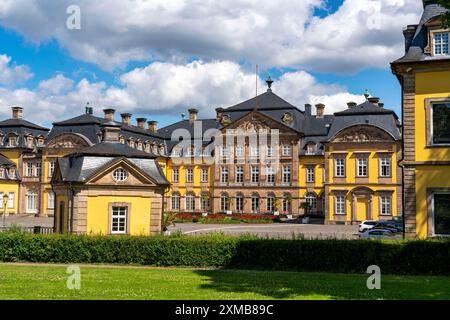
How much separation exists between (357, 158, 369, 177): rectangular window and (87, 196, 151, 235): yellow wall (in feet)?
98.7

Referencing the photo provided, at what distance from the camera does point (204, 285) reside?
47.0 ft

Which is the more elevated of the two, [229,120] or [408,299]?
[229,120]

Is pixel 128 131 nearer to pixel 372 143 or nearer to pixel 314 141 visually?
pixel 314 141

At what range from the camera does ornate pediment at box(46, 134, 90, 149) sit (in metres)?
58.8

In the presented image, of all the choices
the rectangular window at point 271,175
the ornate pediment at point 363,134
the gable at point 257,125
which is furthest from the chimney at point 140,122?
the ornate pediment at point 363,134

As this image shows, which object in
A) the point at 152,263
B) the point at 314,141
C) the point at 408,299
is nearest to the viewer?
the point at 408,299

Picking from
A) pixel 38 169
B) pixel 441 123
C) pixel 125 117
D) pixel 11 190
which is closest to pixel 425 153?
pixel 441 123

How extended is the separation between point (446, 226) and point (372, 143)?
32.0 metres

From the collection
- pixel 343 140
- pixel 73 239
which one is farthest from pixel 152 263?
pixel 343 140

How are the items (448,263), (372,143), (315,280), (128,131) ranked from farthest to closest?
(128,131)
(372,143)
(448,263)
(315,280)

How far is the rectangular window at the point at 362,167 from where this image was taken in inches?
2026

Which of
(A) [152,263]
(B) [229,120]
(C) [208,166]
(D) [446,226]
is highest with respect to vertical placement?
(B) [229,120]

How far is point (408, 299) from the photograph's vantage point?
485 inches

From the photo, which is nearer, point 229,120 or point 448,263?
point 448,263
